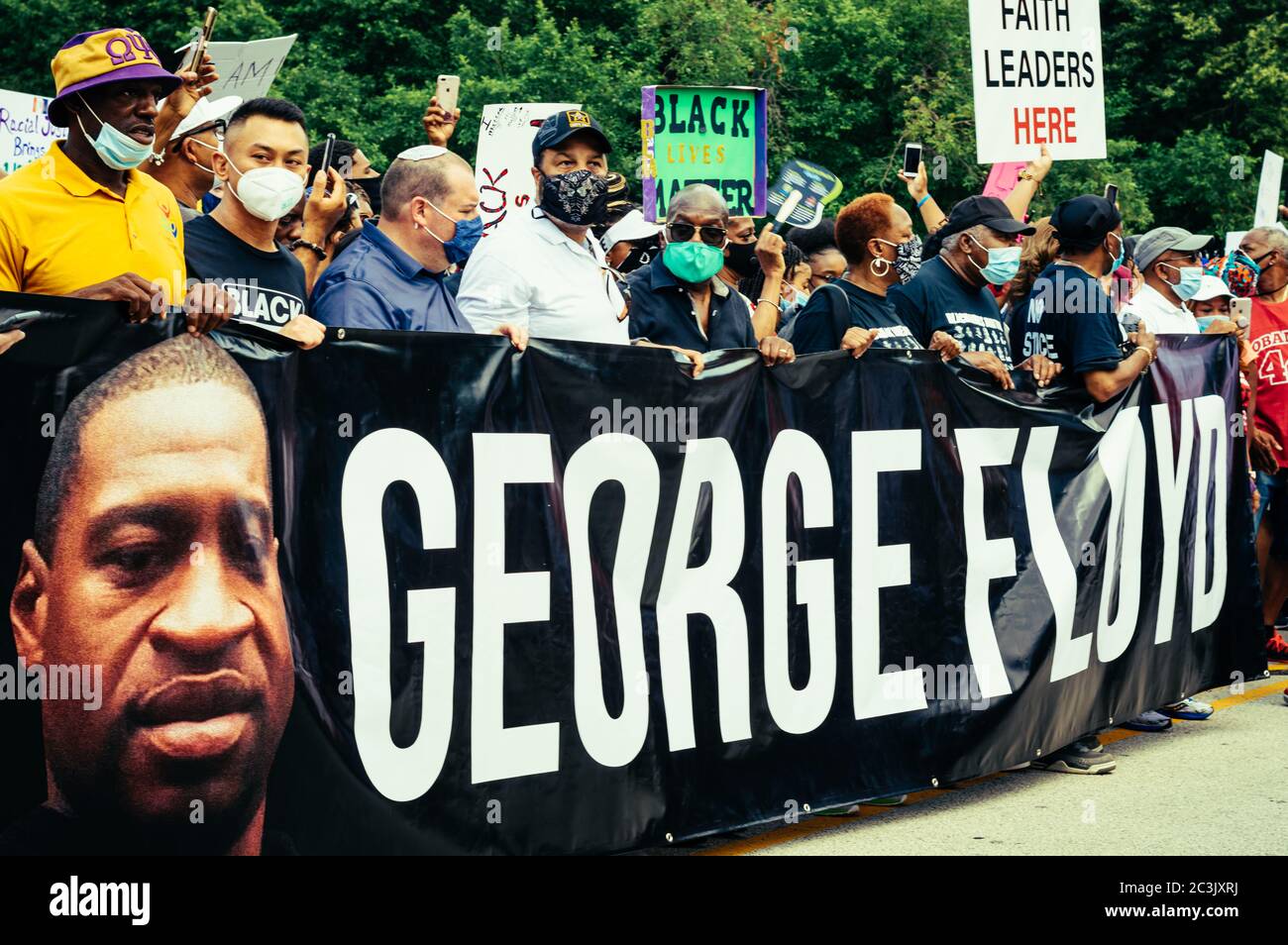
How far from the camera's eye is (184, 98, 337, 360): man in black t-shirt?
17.2 feet

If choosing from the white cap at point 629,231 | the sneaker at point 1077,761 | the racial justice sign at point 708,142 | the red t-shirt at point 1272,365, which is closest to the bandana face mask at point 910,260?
the racial justice sign at point 708,142

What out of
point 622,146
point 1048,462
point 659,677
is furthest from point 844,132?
point 659,677

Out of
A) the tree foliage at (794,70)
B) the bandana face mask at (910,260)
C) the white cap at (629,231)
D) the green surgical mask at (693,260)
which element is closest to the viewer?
the green surgical mask at (693,260)

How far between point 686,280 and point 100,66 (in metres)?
2.42

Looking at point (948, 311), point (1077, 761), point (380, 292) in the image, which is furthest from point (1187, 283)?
point (380, 292)

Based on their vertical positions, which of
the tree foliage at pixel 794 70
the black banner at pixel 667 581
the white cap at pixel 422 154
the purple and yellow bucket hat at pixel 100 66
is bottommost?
the black banner at pixel 667 581

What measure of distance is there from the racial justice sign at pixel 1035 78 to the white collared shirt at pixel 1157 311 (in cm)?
96

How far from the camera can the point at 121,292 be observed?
3.94 metres

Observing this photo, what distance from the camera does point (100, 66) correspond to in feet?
15.7

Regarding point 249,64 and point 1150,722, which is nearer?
point 1150,722

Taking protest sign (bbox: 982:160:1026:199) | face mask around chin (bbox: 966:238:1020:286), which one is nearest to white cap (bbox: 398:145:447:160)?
face mask around chin (bbox: 966:238:1020:286)

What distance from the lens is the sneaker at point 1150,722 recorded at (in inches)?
312

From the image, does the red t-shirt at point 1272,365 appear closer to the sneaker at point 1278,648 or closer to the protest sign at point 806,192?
the sneaker at point 1278,648

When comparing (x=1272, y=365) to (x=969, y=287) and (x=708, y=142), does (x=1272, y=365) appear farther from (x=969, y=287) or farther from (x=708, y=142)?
(x=708, y=142)
